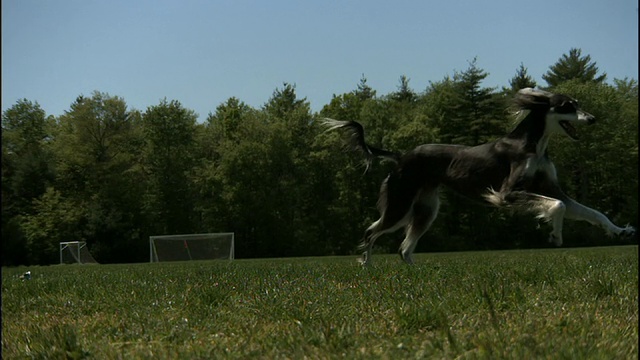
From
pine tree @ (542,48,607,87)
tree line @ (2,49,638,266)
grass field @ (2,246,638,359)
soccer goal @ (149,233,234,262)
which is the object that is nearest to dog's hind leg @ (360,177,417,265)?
grass field @ (2,246,638,359)

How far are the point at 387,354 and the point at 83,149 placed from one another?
145ft

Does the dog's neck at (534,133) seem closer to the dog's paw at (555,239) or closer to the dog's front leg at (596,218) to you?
the dog's front leg at (596,218)

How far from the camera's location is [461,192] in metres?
9.45

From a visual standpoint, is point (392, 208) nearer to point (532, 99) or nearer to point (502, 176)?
point (502, 176)

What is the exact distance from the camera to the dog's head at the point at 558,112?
8.54m

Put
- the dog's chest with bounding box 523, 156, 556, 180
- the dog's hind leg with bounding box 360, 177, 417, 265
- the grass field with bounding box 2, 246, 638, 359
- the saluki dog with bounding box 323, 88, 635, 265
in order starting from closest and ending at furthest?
the grass field with bounding box 2, 246, 638, 359 < the saluki dog with bounding box 323, 88, 635, 265 < the dog's chest with bounding box 523, 156, 556, 180 < the dog's hind leg with bounding box 360, 177, 417, 265

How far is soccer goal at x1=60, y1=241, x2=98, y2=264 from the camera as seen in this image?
34344mm

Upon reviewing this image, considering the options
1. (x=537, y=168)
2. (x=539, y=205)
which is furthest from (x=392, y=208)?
(x=539, y=205)

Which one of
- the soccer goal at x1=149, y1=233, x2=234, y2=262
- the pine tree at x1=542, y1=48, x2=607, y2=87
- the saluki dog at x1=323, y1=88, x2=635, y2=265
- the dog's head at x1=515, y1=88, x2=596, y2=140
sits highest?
the pine tree at x1=542, y1=48, x2=607, y2=87

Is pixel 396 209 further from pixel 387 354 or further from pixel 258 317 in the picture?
pixel 387 354

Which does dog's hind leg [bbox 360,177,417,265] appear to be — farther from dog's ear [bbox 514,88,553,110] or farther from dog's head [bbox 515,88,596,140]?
dog's head [bbox 515,88,596,140]

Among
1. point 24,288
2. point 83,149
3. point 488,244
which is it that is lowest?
point 488,244

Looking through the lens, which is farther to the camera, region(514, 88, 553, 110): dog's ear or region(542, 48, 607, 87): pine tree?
region(542, 48, 607, 87): pine tree

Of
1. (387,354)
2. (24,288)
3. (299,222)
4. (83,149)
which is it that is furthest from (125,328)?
(299,222)
